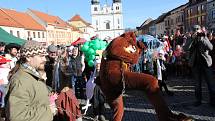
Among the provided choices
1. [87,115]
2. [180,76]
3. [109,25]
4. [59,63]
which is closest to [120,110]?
[87,115]

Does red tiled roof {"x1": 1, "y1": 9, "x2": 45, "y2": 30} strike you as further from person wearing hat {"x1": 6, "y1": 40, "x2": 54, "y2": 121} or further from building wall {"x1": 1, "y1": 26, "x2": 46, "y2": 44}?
person wearing hat {"x1": 6, "y1": 40, "x2": 54, "y2": 121}

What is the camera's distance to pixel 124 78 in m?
6.18

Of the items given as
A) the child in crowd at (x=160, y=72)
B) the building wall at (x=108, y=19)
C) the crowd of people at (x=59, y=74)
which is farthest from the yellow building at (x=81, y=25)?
the child in crowd at (x=160, y=72)

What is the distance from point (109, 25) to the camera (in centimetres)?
15438

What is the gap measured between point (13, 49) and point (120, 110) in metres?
4.34

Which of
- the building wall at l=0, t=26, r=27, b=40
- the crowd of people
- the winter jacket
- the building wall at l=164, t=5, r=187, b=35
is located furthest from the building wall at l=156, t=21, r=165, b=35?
the winter jacket

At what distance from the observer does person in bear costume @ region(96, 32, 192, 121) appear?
5891 millimetres

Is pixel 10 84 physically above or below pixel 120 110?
above

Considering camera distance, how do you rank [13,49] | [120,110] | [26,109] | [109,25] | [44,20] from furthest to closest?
[109,25] → [44,20] → [13,49] → [120,110] → [26,109]

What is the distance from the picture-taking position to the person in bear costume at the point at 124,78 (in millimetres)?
5891

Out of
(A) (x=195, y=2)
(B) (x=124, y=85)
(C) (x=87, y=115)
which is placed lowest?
(C) (x=87, y=115)

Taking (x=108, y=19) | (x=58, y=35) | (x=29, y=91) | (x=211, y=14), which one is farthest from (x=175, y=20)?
(x=29, y=91)

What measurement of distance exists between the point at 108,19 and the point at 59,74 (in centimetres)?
Answer: 14699

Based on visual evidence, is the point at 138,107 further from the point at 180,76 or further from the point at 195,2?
the point at 195,2
